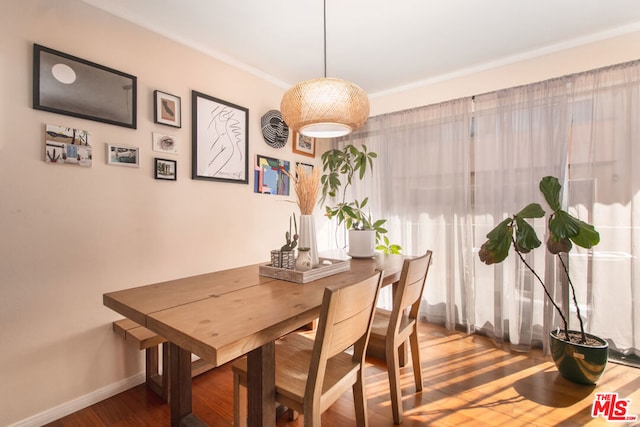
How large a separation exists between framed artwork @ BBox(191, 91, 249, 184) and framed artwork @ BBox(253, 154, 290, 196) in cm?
14

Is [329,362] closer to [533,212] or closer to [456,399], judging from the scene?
[456,399]

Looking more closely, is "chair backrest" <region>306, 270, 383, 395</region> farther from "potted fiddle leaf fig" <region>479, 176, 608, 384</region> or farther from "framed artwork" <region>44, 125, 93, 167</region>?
"framed artwork" <region>44, 125, 93, 167</region>

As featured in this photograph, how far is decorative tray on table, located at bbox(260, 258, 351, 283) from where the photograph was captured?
59.9 inches

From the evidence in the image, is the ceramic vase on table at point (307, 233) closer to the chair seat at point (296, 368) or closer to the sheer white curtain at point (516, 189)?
the chair seat at point (296, 368)

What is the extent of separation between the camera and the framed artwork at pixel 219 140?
7.69ft

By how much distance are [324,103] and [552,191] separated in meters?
1.59

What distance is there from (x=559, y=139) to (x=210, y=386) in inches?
121

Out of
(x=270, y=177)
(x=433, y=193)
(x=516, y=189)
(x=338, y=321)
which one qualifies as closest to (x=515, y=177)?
(x=516, y=189)

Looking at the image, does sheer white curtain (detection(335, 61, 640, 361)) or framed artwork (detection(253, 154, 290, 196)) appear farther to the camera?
framed artwork (detection(253, 154, 290, 196))

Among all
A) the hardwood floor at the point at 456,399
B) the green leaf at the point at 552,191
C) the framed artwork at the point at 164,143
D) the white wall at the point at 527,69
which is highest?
the white wall at the point at 527,69

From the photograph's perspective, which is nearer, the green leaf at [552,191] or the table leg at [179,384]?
the table leg at [179,384]

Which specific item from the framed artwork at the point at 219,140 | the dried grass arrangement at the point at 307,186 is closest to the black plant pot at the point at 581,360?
the dried grass arrangement at the point at 307,186

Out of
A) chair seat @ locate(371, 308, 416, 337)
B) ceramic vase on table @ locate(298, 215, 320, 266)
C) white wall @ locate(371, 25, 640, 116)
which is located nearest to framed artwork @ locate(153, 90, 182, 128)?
ceramic vase on table @ locate(298, 215, 320, 266)

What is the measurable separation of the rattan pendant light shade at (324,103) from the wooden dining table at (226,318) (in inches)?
33.4
